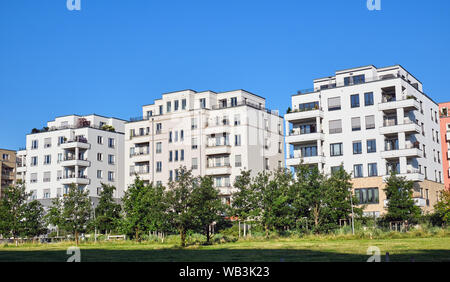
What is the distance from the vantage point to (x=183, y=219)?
142 ft

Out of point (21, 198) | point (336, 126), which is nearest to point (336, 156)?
point (336, 126)

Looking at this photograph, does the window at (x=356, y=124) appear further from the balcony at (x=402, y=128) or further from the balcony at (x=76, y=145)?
the balcony at (x=76, y=145)

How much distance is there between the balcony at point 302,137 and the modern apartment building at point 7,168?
79947 millimetres

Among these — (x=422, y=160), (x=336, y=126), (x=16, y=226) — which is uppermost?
(x=336, y=126)

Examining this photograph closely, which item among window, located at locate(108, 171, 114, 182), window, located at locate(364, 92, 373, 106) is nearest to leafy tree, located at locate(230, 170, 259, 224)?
window, located at locate(364, 92, 373, 106)

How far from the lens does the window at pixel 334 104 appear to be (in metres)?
77.4

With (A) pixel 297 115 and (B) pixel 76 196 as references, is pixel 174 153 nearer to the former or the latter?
(A) pixel 297 115

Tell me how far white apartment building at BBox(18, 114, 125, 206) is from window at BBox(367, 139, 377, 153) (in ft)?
164

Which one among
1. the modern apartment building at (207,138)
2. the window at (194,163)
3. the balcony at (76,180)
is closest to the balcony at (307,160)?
the modern apartment building at (207,138)

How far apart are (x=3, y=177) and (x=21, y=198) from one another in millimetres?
71203

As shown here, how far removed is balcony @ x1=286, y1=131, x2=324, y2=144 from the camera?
76500 millimetres
